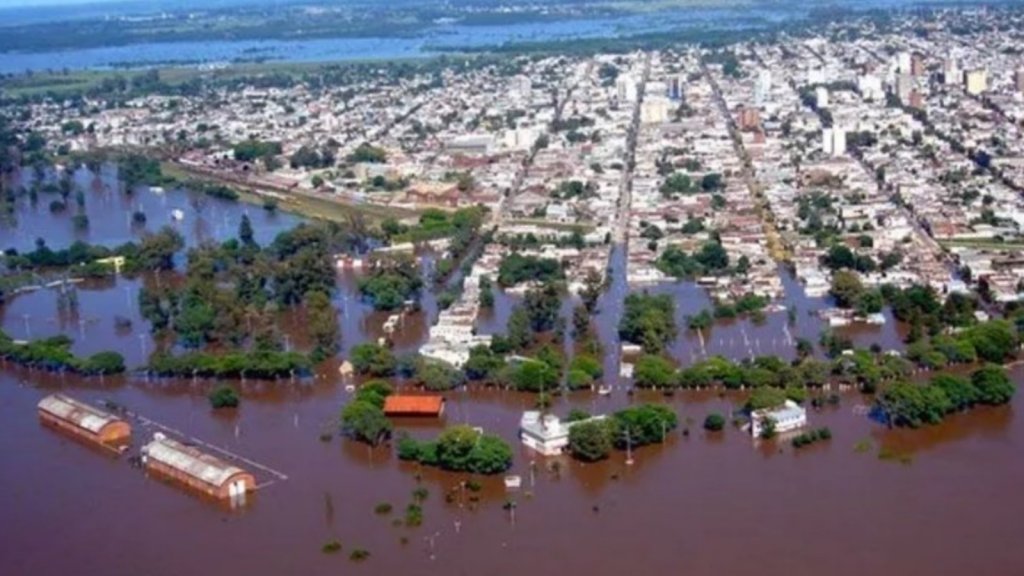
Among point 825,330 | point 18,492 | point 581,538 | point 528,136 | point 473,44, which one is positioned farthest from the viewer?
point 473,44

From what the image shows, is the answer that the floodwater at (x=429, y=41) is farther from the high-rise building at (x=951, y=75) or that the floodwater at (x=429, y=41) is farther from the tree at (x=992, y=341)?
the tree at (x=992, y=341)

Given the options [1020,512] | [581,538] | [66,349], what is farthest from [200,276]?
[1020,512]

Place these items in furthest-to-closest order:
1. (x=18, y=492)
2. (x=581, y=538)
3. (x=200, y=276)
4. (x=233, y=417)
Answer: (x=200, y=276)
(x=233, y=417)
(x=18, y=492)
(x=581, y=538)

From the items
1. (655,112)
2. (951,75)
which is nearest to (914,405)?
(655,112)

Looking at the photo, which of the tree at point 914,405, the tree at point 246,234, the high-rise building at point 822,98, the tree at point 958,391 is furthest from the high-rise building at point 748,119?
the tree at point 914,405

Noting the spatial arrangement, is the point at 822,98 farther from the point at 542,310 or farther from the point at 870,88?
the point at 542,310

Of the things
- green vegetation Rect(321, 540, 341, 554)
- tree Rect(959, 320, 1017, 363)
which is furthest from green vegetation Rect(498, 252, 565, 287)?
green vegetation Rect(321, 540, 341, 554)

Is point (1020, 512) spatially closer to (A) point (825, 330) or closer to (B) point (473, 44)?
(A) point (825, 330)
